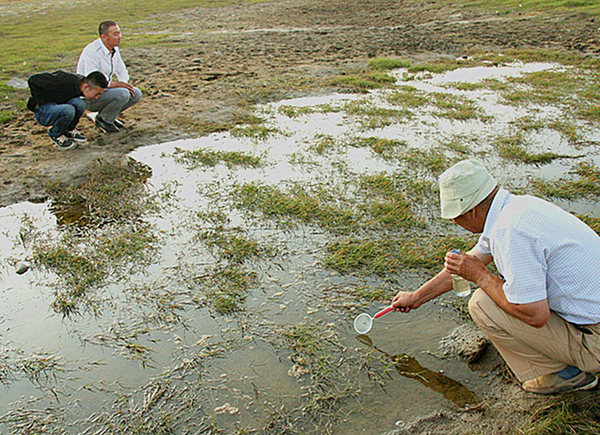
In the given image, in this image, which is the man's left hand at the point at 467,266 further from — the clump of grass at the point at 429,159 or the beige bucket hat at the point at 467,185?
the clump of grass at the point at 429,159

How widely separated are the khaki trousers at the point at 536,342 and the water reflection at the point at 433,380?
13.8 inches

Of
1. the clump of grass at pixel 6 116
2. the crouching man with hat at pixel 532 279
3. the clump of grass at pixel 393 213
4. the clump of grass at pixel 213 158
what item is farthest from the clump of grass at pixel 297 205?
the clump of grass at pixel 6 116

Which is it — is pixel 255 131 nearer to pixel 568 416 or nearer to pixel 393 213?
pixel 393 213

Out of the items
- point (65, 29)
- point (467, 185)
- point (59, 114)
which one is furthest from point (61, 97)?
point (65, 29)


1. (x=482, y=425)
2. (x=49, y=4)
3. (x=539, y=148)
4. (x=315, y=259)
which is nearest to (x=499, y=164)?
(x=539, y=148)

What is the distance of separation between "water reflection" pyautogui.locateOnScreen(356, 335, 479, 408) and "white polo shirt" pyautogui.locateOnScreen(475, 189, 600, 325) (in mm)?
908

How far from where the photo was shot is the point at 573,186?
5.64 m

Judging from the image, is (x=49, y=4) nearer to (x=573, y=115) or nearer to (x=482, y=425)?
(x=573, y=115)

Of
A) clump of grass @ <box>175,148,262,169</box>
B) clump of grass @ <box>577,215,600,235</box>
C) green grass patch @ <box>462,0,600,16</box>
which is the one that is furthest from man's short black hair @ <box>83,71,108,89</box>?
green grass patch @ <box>462,0,600,16</box>

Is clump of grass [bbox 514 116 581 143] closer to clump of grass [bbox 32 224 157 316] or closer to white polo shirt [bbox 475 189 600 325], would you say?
white polo shirt [bbox 475 189 600 325]

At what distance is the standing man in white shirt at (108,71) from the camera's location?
694 centimetres

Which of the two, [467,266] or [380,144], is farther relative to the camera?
[380,144]

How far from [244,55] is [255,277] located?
10548 millimetres

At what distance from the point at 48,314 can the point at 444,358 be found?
3.20 m
